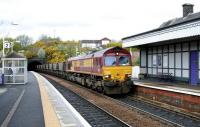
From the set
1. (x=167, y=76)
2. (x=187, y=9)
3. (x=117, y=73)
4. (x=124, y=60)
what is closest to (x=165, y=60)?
(x=167, y=76)

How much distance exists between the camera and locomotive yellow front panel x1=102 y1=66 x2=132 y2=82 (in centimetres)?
2374

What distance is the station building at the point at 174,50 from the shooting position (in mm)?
23703

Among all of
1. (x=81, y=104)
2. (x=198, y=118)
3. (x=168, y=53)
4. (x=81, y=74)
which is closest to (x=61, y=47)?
(x=81, y=74)

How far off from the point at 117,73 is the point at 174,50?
593cm

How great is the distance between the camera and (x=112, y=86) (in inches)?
931

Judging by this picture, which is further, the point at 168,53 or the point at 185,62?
the point at 168,53

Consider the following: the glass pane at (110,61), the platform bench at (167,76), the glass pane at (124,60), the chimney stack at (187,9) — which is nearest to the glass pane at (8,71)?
the glass pane at (110,61)

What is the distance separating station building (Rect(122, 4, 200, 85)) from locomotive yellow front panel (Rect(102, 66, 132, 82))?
3745 millimetres

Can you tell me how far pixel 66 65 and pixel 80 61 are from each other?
12.1 metres

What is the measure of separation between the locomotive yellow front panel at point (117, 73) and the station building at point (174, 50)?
3.74 meters

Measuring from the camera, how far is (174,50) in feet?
91.1

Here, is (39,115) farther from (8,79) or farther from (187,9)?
(187,9)

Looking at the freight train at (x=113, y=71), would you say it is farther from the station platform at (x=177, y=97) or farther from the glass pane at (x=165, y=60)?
the glass pane at (x=165, y=60)

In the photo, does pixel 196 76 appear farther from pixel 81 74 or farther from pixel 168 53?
pixel 81 74
